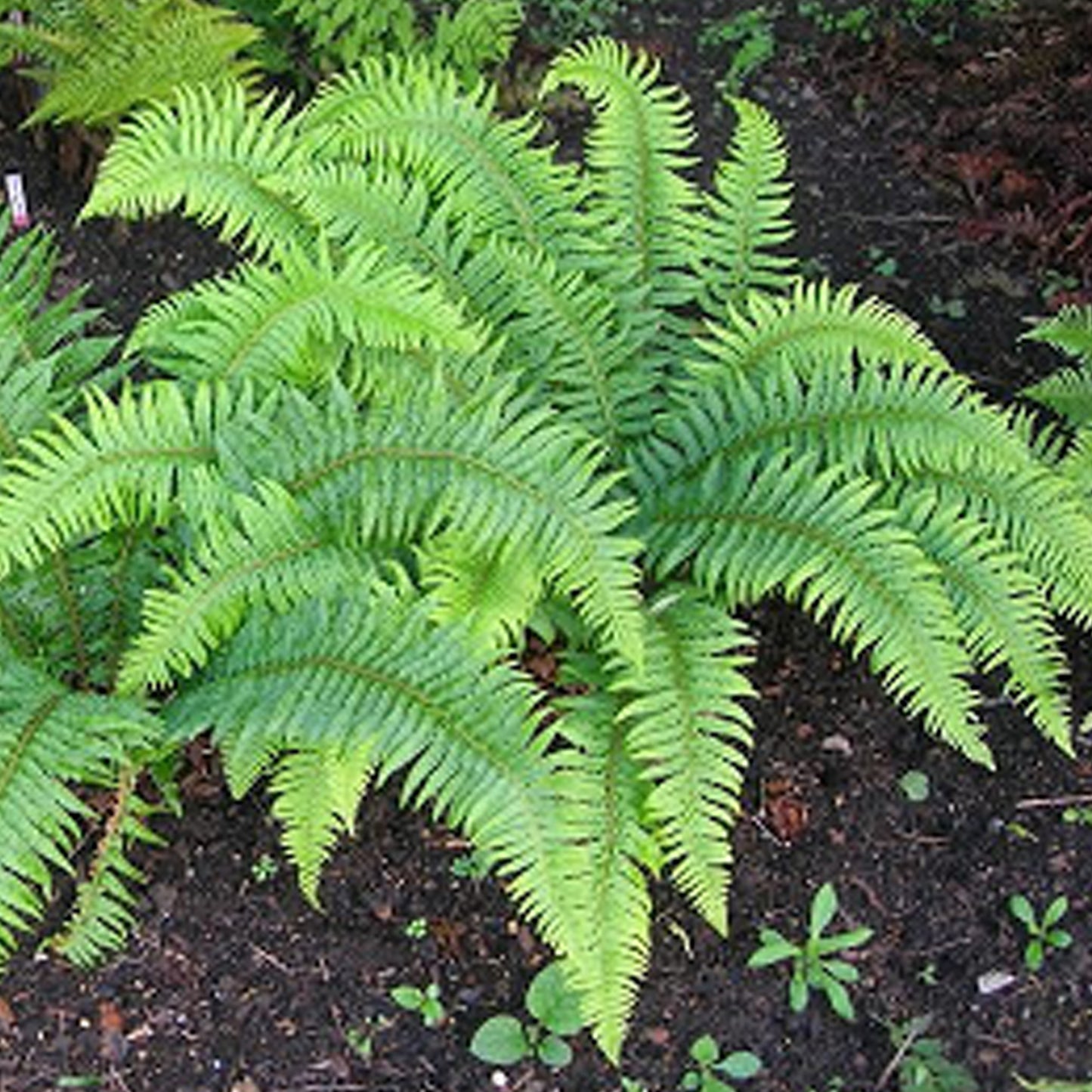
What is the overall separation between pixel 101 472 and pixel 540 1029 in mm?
1586

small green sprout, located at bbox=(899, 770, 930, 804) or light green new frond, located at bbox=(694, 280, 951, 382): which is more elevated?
light green new frond, located at bbox=(694, 280, 951, 382)

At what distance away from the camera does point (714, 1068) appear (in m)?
3.81

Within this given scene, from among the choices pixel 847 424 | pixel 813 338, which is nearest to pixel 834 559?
pixel 847 424

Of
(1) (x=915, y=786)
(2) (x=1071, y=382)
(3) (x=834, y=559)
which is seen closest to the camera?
(3) (x=834, y=559)

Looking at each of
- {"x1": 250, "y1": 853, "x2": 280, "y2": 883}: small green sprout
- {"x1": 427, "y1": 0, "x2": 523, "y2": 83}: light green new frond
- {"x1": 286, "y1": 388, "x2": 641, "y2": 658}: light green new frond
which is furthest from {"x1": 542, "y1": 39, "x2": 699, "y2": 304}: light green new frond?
{"x1": 250, "y1": 853, "x2": 280, "y2": 883}: small green sprout

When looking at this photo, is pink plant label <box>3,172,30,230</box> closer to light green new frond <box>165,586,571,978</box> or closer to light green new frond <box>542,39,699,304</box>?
light green new frond <box>542,39,699,304</box>

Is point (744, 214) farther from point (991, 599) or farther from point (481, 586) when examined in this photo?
point (481, 586)

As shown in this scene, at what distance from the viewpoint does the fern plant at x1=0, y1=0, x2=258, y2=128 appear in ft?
16.6

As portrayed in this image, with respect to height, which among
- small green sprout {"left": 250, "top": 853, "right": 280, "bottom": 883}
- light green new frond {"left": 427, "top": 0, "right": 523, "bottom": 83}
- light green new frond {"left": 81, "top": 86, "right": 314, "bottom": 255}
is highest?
light green new frond {"left": 427, "top": 0, "right": 523, "bottom": 83}

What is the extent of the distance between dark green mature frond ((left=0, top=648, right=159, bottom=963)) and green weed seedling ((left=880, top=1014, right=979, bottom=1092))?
1.81 m

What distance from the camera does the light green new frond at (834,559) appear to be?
3766mm

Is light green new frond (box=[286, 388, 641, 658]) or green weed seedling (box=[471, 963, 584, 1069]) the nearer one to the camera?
light green new frond (box=[286, 388, 641, 658])

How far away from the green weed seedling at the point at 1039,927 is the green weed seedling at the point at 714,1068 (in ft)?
2.36

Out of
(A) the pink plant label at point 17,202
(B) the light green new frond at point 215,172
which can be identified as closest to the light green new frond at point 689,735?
(B) the light green new frond at point 215,172
